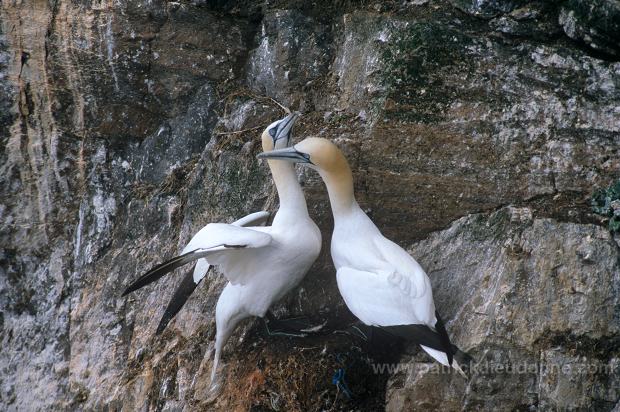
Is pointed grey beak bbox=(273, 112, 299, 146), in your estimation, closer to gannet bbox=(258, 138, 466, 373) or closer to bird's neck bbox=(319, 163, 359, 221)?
gannet bbox=(258, 138, 466, 373)

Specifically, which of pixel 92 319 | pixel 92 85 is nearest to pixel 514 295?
pixel 92 319

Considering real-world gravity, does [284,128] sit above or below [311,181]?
above

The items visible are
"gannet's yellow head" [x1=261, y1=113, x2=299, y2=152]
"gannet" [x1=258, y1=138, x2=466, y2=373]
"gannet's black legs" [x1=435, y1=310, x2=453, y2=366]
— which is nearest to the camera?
"gannet's black legs" [x1=435, y1=310, x2=453, y2=366]

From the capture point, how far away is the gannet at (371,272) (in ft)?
14.0

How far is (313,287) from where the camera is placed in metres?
5.33

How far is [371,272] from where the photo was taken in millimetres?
4543

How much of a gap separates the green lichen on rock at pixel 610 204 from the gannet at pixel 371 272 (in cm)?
104

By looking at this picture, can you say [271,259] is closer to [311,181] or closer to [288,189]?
[288,189]

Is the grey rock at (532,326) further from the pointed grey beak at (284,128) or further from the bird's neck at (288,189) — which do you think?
the pointed grey beak at (284,128)

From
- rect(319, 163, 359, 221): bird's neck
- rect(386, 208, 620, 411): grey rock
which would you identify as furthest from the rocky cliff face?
rect(319, 163, 359, 221): bird's neck

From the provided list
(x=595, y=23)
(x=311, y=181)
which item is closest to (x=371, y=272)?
(x=311, y=181)

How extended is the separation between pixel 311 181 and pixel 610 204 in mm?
1745

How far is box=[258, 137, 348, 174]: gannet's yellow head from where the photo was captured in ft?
15.6

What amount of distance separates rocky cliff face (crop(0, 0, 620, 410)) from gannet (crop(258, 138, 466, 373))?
1.03 feet
